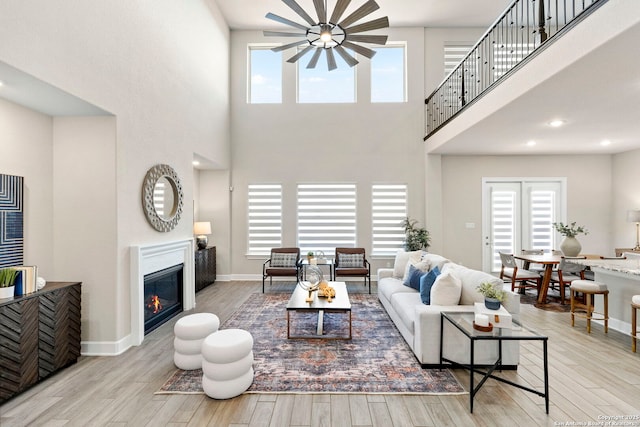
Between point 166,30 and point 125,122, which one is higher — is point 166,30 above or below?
above

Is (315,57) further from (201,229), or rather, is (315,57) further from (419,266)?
(201,229)

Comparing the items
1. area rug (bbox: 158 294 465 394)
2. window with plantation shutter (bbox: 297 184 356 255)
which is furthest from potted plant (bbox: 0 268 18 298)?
window with plantation shutter (bbox: 297 184 356 255)

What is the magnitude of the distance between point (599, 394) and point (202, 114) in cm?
660

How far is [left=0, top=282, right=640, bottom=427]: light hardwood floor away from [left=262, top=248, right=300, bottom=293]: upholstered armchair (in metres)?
3.24

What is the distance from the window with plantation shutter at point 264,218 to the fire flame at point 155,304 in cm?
310

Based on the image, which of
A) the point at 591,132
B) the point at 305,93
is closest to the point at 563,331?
the point at 591,132

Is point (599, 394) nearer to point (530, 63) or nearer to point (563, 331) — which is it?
point (563, 331)

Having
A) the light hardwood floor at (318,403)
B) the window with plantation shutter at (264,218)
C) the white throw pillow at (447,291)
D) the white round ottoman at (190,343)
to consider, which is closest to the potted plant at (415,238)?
the window with plantation shutter at (264,218)

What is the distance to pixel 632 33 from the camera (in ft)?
8.05

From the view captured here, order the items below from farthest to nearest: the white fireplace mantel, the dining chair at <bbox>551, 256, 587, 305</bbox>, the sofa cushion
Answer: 1. the dining chair at <bbox>551, 256, 587, 305</bbox>
2. the white fireplace mantel
3. the sofa cushion

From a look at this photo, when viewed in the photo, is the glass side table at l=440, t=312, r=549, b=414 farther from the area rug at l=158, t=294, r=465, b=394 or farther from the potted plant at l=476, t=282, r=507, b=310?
the area rug at l=158, t=294, r=465, b=394

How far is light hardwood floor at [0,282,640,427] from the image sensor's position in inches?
94.3

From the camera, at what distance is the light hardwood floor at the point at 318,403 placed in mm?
2395

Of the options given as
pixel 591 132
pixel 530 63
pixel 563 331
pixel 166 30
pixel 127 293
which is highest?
pixel 166 30
